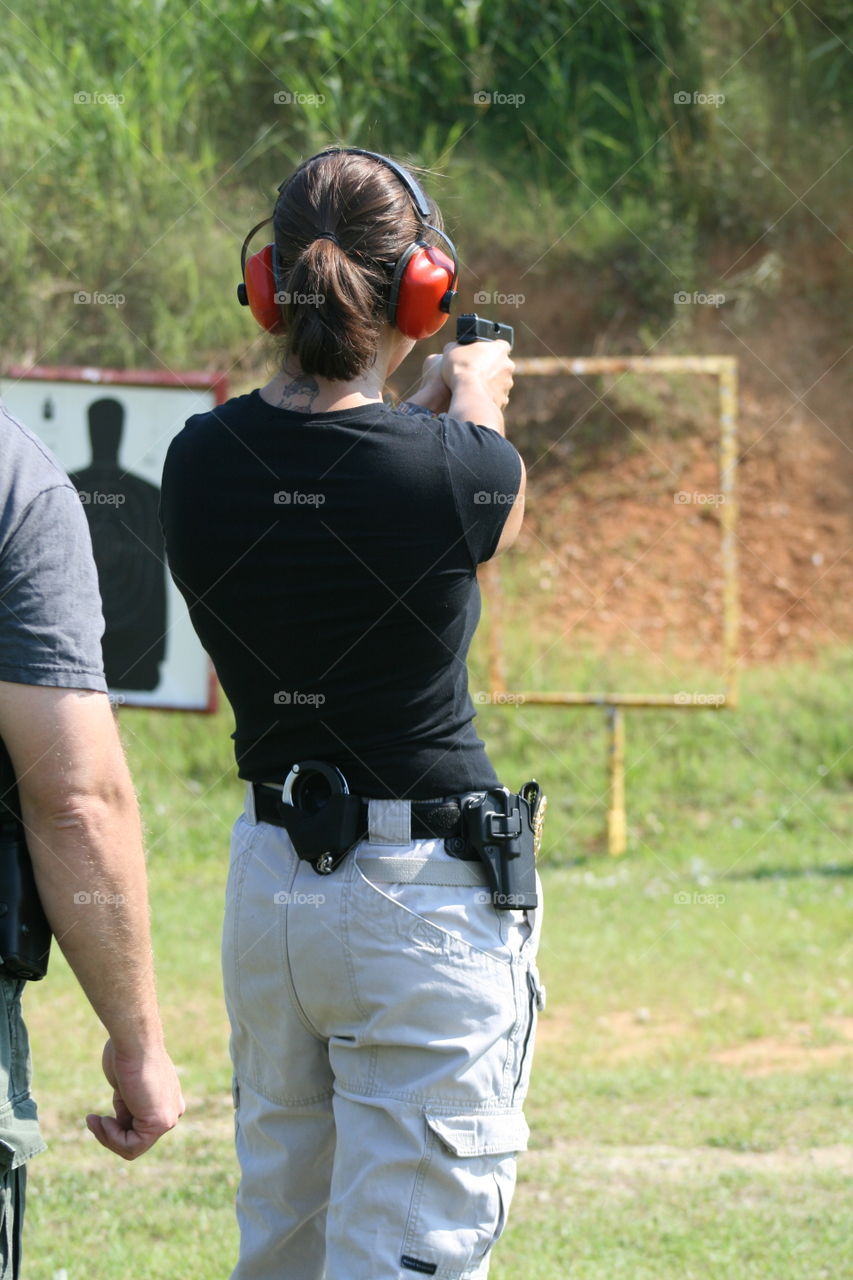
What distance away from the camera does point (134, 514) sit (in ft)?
24.5

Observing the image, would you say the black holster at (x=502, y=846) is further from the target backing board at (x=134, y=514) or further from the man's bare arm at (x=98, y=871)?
the target backing board at (x=134, y=514)

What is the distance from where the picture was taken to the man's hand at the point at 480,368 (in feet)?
7.21

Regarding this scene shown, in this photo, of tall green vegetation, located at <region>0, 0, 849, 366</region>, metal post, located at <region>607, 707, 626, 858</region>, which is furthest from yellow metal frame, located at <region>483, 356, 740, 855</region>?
tall green vegetation, located at <region>0, 0, 849, 366</region>

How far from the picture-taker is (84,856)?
5.73ft

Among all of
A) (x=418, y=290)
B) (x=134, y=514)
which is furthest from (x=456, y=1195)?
(x=134, y=514)

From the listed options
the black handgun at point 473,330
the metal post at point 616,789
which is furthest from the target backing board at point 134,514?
the black handgun at point 473,330

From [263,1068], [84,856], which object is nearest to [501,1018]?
[263,1068]

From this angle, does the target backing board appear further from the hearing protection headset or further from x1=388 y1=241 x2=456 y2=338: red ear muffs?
x1=388 y1=241 x2=456 y2=338: red ear muffs

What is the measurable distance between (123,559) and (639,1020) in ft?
12.5

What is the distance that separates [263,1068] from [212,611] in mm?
681

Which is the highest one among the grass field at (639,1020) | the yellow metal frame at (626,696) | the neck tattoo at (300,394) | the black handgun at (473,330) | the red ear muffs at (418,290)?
the red ear muffs at (418,290)

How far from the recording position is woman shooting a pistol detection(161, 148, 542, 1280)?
6.30 ft

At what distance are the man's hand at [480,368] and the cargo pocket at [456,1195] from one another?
1.07 metres

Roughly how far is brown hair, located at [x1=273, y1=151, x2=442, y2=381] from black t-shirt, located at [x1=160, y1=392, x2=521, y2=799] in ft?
0.33
